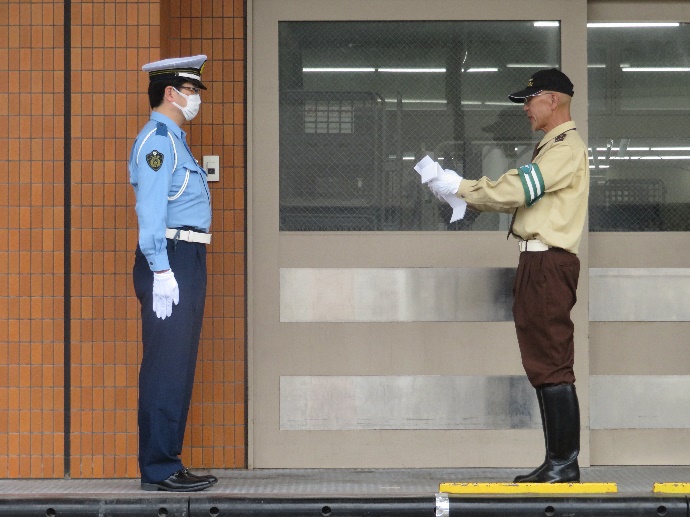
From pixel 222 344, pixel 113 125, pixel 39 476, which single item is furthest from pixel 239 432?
pixel 113 125

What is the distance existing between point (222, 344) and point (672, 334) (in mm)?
2336

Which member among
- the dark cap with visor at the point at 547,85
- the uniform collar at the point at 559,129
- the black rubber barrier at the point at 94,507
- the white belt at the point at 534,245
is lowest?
the black rubber barrier at the point at 94,507

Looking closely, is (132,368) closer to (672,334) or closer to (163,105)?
(163,105)

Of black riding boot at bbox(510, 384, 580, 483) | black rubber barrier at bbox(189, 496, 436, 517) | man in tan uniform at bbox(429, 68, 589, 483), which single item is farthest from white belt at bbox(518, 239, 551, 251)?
black rubber barrier at bbox(189, 496, 436, 517)

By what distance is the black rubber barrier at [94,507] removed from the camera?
4.46 meters

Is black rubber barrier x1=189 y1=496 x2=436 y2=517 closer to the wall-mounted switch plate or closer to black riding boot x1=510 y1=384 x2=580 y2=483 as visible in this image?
black riding boot x1=510 y1=384 x2=580 y2=483

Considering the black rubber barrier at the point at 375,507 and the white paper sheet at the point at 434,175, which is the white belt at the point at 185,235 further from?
the black rubber barrier at the point at 375,507

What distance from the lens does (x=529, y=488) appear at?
4586mm

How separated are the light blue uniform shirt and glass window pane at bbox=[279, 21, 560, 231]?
33.3 inches

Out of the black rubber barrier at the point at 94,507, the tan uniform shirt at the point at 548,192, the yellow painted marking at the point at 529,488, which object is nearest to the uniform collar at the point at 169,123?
the tan uniform shirt at the point at 548,192

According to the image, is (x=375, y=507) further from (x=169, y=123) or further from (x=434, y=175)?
(x=169, y=123)

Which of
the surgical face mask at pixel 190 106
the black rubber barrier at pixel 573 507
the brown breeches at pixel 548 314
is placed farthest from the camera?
the surgical face mask at pixel 190 106

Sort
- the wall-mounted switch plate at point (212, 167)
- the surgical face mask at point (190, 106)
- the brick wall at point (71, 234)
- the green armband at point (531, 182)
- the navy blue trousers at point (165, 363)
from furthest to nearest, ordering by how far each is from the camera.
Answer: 1. the wall-mounted switch plate at point (212, 167)
2. the brick wall at point (71, 234)
3. the surgical face mask at point (190, 106)
4. the navy blue trousers at point (165, 363)
5. the green armband at point (531, 182)

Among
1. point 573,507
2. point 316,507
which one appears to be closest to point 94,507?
point 316,507
